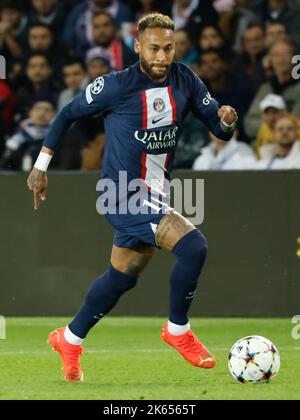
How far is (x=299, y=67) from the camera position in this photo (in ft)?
39.3

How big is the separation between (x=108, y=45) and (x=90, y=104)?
6.51m

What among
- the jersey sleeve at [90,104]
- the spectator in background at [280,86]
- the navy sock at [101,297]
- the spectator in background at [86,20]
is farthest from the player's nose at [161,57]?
the spectator in background at [86,20]

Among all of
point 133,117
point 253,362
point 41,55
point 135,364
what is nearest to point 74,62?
point 41,55

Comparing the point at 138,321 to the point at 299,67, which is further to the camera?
the point at 299,67

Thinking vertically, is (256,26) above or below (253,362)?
above

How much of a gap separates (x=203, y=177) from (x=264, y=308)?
1.38m

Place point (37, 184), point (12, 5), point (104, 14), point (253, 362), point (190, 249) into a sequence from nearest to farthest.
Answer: point (253, 362)
point (190, 249)
point (37, 184)
point (104, 14)
point (12, 5)

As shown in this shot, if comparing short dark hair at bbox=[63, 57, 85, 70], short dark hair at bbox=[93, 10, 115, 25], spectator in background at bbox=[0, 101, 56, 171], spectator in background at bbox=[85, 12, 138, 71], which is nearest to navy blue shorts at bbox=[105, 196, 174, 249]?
spectator in background at bbox=[0, 101, 56, 171]

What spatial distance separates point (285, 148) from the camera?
1132cm

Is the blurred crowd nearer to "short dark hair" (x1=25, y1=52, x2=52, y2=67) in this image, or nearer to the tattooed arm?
"short dark hair" (x1=25, y1=52, x2=52, y2=67)

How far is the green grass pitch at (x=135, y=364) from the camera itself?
623cm

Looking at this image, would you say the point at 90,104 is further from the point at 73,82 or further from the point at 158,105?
the point at 73,82
